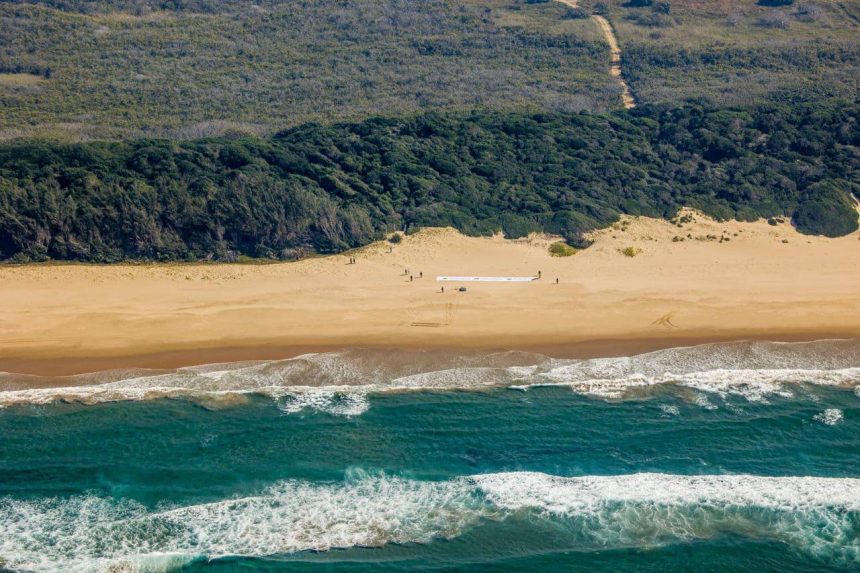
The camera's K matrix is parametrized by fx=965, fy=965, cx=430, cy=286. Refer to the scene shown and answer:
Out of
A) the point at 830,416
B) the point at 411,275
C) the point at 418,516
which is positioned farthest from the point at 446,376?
the point at 830,416

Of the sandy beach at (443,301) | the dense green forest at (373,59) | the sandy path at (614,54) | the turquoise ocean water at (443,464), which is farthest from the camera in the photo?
the sandy path at (614,54)

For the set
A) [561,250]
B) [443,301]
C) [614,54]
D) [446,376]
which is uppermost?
[614,54]

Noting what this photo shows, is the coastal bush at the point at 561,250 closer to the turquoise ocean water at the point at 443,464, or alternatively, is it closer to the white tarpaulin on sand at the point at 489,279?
the white tarpaulin on sand at the point at 489,279

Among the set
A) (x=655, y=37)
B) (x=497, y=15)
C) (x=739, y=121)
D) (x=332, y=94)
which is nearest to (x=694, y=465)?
(x=739, y=121)

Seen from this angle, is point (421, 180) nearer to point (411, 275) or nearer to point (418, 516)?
point (411, 275)

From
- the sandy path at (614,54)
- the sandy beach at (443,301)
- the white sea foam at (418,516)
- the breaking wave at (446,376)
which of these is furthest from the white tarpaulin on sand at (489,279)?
the sandy path at (614,54)

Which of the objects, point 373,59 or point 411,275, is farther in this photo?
point 373,59
